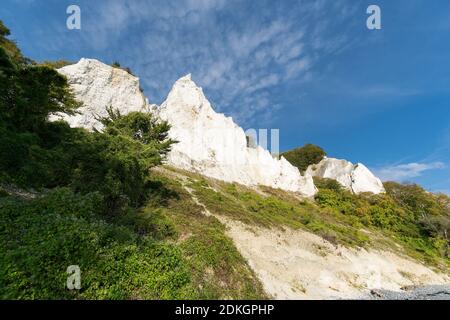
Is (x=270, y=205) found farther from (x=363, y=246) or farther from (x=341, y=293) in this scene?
(x=341, y=293)

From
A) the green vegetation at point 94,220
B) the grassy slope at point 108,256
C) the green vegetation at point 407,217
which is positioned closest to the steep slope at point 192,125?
the green vegetation at point 407,217

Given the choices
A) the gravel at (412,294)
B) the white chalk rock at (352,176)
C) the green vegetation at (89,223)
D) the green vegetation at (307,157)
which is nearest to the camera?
the green vegetation at (89,223)

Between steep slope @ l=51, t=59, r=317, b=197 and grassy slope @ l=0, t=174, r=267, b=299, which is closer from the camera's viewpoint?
grassy slope @ l=0, t=174, r=267, b=299

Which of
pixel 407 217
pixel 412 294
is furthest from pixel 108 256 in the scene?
pixel 407 217

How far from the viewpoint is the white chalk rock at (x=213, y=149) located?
40156mm

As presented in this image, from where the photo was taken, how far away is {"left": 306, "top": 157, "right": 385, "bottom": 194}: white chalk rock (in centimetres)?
5741

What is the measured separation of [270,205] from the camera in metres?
29.2

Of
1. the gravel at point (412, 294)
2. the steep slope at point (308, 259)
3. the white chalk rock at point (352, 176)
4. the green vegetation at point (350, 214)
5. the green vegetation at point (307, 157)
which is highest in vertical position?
the green vegetation at point (307, 157)

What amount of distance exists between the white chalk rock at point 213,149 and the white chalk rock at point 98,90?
5376 millimetres

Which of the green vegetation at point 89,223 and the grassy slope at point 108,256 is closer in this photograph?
the grassy slope at point 108,256

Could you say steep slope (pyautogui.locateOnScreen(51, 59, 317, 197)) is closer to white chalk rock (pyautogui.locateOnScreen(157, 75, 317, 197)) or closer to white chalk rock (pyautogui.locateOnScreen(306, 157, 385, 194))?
white chalk rock (pyautogui.locateOnScreen(157, 75, 317, 197))

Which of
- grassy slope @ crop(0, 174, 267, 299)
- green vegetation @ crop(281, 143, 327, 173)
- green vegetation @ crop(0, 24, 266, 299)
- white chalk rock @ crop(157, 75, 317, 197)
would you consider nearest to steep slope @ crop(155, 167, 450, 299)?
green vegetation @ crop(0, 24, 266, 299)

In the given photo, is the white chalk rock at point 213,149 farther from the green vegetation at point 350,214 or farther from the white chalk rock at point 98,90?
the white chalk rock at point 98,90

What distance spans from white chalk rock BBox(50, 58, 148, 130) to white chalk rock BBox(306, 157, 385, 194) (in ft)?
130
